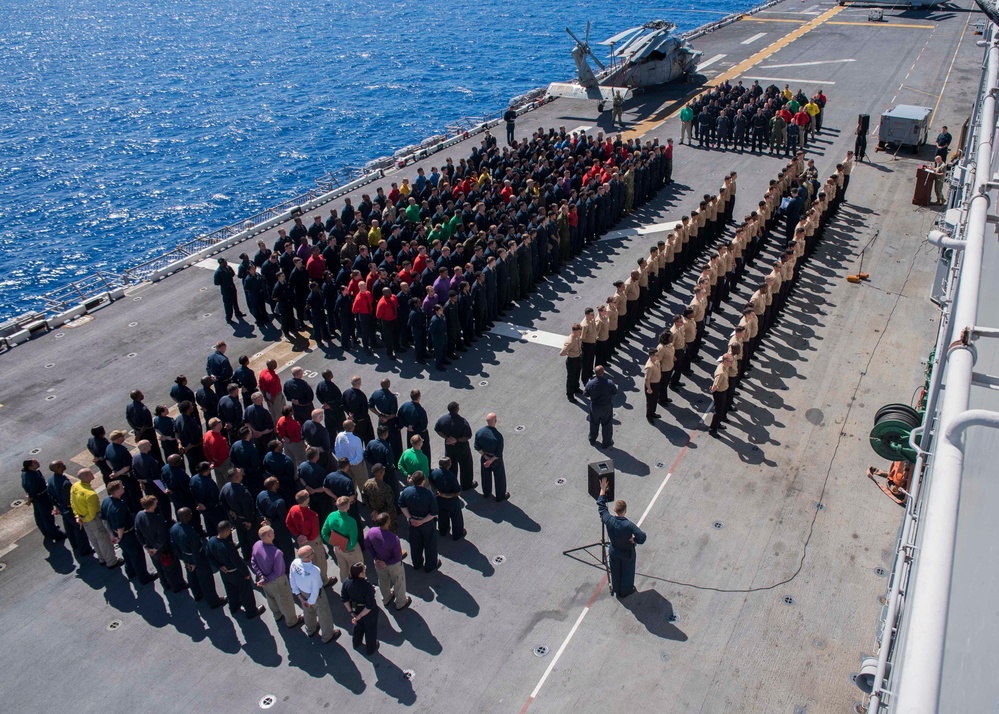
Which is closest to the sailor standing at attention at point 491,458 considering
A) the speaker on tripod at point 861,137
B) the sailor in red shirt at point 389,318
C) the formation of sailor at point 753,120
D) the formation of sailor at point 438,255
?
the formation of sailor at point 438,255

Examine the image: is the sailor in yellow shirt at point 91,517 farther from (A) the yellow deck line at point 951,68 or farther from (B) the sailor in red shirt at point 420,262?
(A) the yellow deck line at point 951,68

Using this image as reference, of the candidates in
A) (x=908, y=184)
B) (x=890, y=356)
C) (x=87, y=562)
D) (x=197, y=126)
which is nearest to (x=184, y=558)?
(x=87, y=562)

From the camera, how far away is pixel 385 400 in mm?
13078

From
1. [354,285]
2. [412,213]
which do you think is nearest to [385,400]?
[354,285]

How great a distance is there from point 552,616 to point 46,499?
7.54 m

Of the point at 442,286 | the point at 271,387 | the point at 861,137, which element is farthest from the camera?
the point at 861,137

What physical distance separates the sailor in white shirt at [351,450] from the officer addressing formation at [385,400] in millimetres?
32

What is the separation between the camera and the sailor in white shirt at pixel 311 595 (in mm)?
9625

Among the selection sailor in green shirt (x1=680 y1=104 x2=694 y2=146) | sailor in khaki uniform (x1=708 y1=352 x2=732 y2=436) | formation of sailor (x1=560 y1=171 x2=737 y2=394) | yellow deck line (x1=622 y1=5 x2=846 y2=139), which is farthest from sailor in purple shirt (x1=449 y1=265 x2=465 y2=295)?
yellow deck line (x1=622 y1=5 x2=846 y2=139)

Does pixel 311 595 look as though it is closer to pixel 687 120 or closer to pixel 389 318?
pixel 389 318

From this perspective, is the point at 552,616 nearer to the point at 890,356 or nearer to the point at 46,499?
the point at 46,499

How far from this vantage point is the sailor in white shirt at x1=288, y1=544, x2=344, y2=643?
9.62 meters

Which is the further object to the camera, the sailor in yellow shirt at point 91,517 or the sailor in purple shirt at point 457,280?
the sailor in purple shirt at point 457,280

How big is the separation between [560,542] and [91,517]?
6.63 meters
